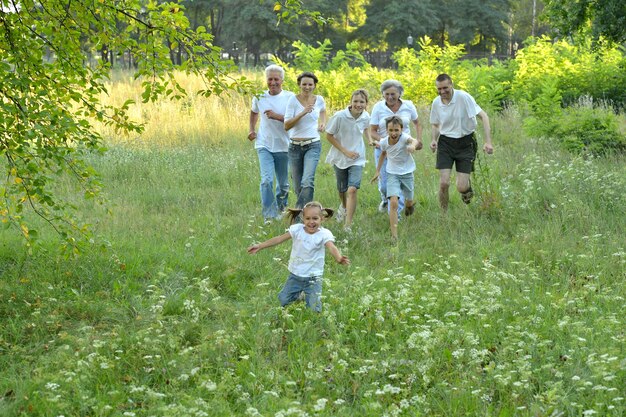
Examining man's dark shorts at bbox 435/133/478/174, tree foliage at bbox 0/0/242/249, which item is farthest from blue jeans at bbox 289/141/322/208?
tree foliage at bbox 0/0/242/249

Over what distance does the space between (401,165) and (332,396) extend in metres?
4.82

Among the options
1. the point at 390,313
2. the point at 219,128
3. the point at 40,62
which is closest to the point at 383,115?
the point at 390,313

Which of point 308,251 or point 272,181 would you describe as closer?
point 308,251

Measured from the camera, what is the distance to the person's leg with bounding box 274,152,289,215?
1084cm

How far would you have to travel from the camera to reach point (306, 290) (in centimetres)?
684

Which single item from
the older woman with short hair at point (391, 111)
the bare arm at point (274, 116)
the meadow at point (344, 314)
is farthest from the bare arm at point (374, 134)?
the bare arm at point (274, 116)

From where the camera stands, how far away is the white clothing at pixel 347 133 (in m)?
10.1

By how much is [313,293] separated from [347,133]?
3.74 meters

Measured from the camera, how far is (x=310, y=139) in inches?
→ 406

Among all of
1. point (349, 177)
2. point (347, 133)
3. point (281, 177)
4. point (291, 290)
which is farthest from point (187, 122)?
point (291, 290)

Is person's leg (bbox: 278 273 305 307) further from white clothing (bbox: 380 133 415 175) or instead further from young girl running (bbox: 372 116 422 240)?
white clothing (bbox: 380 133 415 175)

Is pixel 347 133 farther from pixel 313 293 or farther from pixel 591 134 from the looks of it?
pixel 591 134

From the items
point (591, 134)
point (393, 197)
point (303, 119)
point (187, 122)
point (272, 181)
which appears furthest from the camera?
point (187, 122)

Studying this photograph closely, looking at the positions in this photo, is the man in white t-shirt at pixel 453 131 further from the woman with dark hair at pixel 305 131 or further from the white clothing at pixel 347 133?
the woman with dark hair at pixel 305 131
